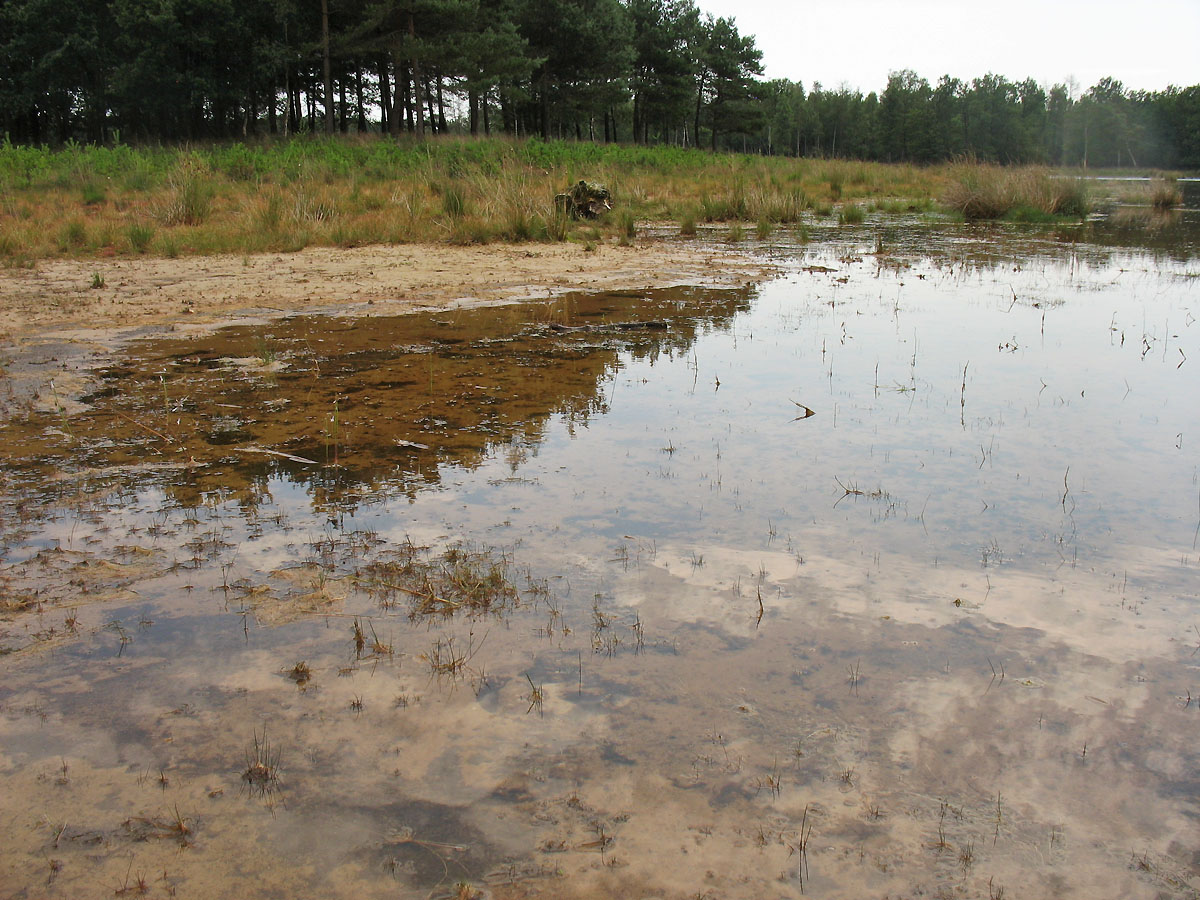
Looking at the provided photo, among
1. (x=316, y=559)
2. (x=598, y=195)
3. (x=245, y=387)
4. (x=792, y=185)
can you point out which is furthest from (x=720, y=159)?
(x=316, y=559)

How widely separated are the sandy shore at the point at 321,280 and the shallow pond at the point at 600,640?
260 centimetres

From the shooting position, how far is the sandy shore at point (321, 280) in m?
7.40

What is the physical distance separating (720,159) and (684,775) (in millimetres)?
29548

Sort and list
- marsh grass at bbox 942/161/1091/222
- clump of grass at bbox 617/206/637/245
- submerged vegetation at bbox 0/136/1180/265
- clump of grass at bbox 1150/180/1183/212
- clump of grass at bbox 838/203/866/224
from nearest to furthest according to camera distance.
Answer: submerged vegetation at bbox 0/136/1180/265
clump of grass at bbox 617/206/637/245
clump of grass at bbox 838/203/866/224
marsh grass at bbox 942/161/1091/222
clump of grass at bbox 1150/180/1183/212

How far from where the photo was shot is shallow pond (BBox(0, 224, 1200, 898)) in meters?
1.79

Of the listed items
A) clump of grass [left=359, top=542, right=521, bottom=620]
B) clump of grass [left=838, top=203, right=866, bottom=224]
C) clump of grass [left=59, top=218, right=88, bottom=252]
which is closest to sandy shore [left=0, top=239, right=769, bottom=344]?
clump of grass [left=59, top=218, right=88, bottom=252]

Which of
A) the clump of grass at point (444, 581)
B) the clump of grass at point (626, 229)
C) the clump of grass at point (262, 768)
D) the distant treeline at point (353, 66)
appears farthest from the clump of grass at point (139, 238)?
the distant treeline at point (353, 66)

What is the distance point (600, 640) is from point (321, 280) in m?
7.33

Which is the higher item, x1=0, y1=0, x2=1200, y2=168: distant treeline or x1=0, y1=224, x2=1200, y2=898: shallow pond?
x1=0, y1=0, x2=1200, y2=168: distant treeline

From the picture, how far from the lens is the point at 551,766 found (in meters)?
2.02

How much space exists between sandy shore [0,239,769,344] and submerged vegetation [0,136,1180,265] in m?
0.59

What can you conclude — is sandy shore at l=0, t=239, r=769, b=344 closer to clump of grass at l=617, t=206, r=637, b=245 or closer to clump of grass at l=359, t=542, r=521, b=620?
clump of grass at l=617, t=206, r=637, b=245

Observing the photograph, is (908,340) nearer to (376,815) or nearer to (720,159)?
(376,815)

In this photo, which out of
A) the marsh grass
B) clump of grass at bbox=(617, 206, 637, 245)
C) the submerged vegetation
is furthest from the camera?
the marsh grass
